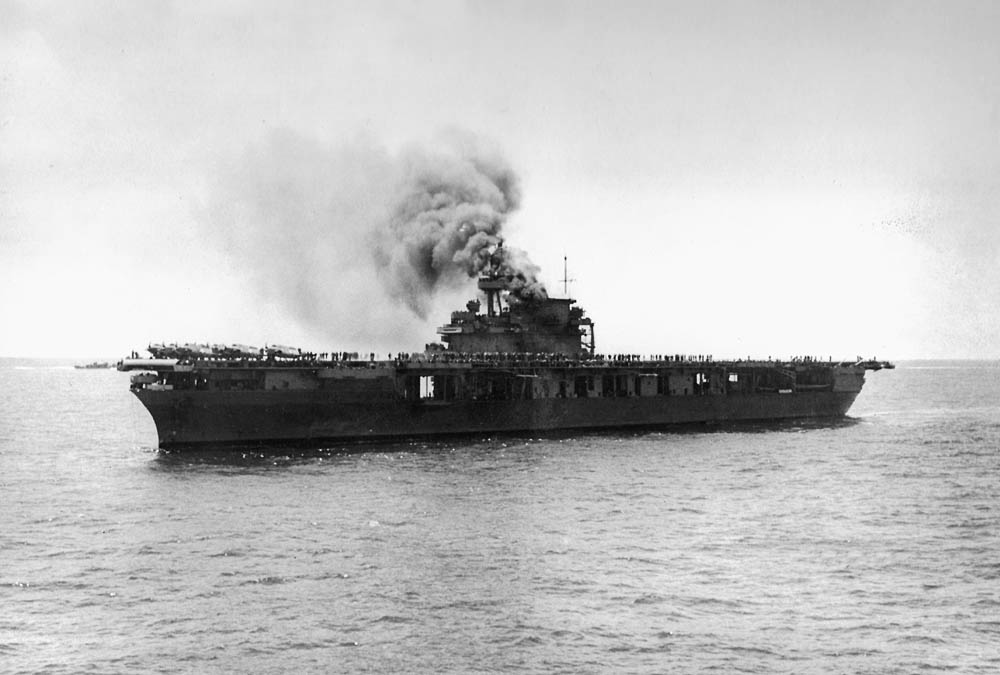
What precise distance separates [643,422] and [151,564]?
108 feet

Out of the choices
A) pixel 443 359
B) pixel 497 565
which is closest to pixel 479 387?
pixel 443 359

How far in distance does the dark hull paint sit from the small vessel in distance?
0.18ft

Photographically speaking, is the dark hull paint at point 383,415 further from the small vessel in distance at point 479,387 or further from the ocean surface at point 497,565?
the ocean surface at point 497,565

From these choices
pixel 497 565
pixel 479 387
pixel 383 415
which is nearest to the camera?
pixel 497 565

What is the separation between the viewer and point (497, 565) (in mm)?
20375

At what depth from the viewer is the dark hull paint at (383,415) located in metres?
37.7

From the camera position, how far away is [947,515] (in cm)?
2622

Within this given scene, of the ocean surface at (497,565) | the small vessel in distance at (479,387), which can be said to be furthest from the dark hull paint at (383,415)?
the ocean surface at (497,565)

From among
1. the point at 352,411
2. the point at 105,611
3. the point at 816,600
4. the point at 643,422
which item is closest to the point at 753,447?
the point at 643,422

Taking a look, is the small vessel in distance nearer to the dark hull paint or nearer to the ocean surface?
the dark hull paint

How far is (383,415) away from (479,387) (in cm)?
553

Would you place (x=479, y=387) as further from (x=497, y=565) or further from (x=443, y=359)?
(x=497, y=565)

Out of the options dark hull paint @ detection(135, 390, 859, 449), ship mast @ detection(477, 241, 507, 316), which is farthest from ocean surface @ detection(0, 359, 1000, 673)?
ship mast @ detection(477, 241, 507, 316)

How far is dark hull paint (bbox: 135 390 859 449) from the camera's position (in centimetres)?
3766
